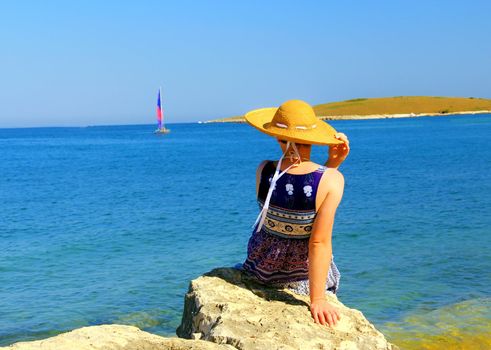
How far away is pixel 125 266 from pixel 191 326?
7.65 metres

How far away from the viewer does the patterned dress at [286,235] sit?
13.3 feet

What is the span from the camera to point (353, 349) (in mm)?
3594

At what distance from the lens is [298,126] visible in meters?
4.16

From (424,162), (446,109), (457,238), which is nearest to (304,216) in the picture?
(457,238)

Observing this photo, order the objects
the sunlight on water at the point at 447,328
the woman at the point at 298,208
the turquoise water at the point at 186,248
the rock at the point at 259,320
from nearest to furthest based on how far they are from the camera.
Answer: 1. the rock at the point at 259,320
2. the woman at the point at 298,208
3. the sunlight on water at the point at 447,328
4. the turquoise water at the point at 186,248

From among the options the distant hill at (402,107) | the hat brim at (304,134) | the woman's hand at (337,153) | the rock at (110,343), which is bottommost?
the rock at (110,343)

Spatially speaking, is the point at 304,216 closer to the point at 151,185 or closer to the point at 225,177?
the point at 151,185

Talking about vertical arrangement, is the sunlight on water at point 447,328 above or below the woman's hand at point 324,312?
below

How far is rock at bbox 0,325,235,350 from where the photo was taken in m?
3.28

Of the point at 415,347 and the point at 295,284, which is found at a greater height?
the point at 295,284

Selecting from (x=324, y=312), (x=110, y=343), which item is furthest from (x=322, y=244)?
(x=110, y=343)

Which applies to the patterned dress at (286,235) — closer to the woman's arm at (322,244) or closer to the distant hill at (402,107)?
the woman's arm at (322,244)

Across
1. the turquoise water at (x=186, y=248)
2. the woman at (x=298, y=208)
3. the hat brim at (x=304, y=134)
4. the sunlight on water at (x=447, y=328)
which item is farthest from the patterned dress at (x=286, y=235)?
the turquoise water at (x=186, y=248)

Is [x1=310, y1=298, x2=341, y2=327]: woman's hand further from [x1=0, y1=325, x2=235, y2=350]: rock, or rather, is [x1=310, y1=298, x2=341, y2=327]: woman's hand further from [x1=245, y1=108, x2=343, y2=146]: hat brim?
[x1=245, y1=108, x2=343, y2=146]: hat brim
